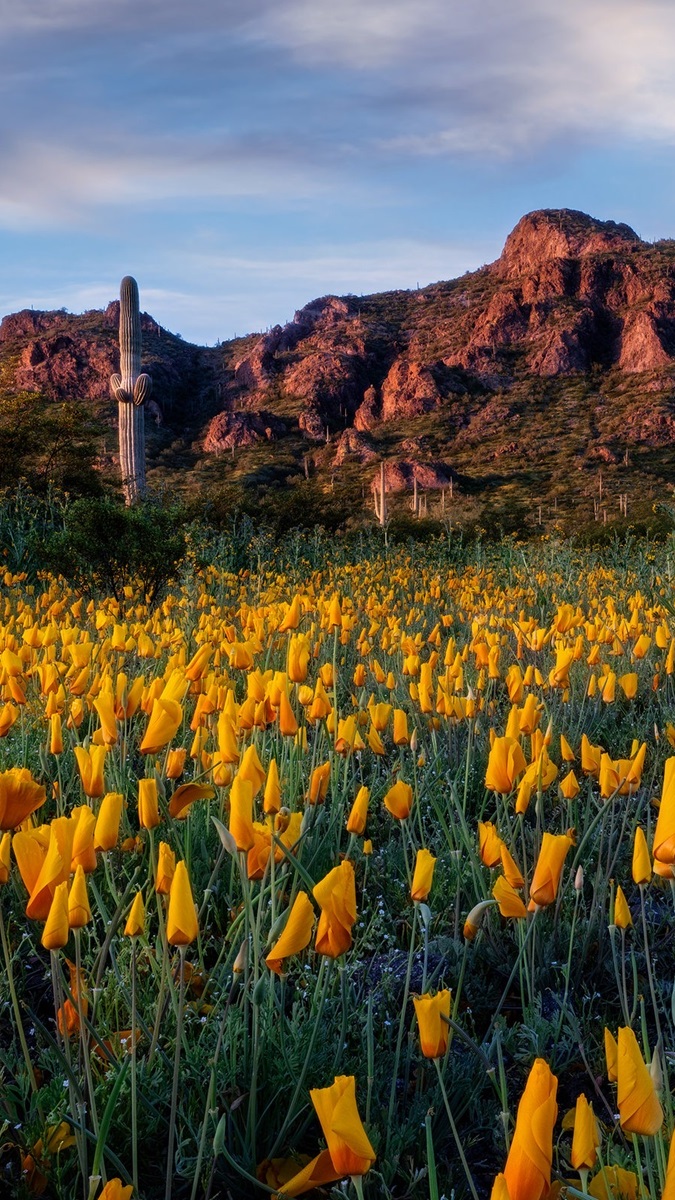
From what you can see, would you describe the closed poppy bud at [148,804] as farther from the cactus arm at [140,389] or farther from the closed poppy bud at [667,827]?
the cactus arm at [140,389]

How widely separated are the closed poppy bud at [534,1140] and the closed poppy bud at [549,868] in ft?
1.68

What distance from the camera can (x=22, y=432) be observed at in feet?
47.1

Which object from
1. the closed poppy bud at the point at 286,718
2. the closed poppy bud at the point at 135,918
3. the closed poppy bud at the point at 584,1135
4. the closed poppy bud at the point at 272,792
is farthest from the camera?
the closed poppy bud at the point at 286,718

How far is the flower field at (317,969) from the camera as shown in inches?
37.3

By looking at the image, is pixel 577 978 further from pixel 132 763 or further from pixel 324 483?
pixel 324 483

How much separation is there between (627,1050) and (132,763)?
2.30 m

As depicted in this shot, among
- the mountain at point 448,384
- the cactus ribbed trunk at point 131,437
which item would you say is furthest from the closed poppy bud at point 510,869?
the mountain at point 448,384

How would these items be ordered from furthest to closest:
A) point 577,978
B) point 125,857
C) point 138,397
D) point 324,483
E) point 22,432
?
point 324,483
point 138,397
point 22,432
point 125,857
point 577,978

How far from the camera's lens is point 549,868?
1151 mm

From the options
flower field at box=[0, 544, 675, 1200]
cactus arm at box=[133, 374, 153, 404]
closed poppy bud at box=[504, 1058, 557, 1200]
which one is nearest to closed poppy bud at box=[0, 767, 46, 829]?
flower field at box=[0, 544, 675, 1200]

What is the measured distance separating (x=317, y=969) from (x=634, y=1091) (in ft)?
3.63

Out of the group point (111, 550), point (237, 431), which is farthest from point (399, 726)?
point (237, 431)

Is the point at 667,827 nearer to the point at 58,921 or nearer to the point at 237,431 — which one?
the point at 58,921

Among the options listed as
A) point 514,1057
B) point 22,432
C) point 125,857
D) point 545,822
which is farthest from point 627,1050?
point 22,432
